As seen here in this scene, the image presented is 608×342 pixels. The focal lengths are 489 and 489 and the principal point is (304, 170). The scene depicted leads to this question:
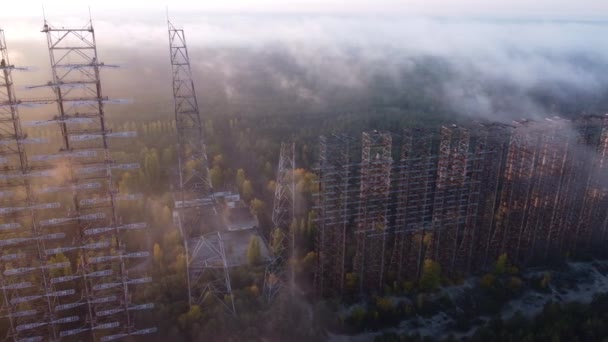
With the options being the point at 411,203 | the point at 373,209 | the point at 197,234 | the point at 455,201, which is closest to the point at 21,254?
the point at 197,234

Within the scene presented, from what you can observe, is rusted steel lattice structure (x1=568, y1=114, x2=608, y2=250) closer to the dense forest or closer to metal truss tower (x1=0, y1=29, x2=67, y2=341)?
the dense forest

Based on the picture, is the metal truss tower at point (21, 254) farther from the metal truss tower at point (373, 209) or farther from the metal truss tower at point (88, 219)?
the metal truss tower at point (373, 209)

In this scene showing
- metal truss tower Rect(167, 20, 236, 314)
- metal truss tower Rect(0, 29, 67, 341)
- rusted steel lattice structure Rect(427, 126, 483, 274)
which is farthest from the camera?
rusted steel lattice structure Rect(427, 126, 483, 274)

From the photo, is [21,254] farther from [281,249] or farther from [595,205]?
[595,205]

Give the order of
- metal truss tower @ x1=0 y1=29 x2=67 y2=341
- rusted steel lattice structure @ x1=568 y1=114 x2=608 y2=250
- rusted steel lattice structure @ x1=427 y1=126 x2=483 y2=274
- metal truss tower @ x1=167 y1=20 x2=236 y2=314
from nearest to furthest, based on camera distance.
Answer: metal truss tower @ x1=0 y1=29 x2=67 y2=341, metal truss tower @ x1=167 y1=20 x2=236 y2=314, rusted steel lattice structure @ x1=427 y1=126 x2=483 y2=274, rusted steel lattice structure @ x1=568 y1=114 x2=608 y2=250

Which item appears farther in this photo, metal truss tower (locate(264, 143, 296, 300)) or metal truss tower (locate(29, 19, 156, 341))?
metal truss tower (locate(264, 143, 296, 300))

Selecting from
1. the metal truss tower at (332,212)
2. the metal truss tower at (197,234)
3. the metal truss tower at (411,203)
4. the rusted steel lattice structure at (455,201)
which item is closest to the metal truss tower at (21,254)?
the metal truss tower at (197,234)

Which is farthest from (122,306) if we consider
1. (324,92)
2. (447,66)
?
(447,66)

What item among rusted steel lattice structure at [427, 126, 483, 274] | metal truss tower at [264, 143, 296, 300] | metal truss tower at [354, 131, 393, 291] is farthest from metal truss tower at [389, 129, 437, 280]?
metal truss tower at [264, 143, 296, 300]
